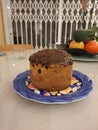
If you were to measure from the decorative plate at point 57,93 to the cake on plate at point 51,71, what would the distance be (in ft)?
0.09

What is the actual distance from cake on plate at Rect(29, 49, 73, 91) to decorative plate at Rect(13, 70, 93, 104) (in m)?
0.03

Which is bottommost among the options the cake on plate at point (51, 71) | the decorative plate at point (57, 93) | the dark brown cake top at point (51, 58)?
the decorative plate at point (57, 93)

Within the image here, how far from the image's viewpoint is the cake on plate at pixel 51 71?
60cm

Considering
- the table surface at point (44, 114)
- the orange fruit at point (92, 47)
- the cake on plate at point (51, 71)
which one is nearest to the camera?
the table surface at point (44, 114)

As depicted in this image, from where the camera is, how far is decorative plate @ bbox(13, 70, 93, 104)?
554 mm

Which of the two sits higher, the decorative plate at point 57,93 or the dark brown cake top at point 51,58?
the dark brown cake top at point 51,58

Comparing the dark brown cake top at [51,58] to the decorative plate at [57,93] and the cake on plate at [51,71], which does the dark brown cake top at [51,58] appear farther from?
the decorative plate at [57,93]

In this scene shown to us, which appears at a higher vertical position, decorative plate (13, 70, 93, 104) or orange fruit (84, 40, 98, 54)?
orange fruit (84, 40, 98, 54)

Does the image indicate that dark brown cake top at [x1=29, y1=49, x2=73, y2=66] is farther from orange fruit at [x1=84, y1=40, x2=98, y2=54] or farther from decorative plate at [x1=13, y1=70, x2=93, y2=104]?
orange fruit at [x1=84, y1=40, x2=98, y2=54]

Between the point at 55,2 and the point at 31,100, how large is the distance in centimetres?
196

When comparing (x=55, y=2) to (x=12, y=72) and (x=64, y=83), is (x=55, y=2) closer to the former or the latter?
(x=12, y=72)

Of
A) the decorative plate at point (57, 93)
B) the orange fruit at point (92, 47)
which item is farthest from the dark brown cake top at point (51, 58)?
the orange fruit at point (92, 47)

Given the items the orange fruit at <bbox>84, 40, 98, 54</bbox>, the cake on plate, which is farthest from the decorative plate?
the orange fruit at <bbox>84, 40, 98, 54</bbox>

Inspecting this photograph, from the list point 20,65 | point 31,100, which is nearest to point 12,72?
point 20,65
